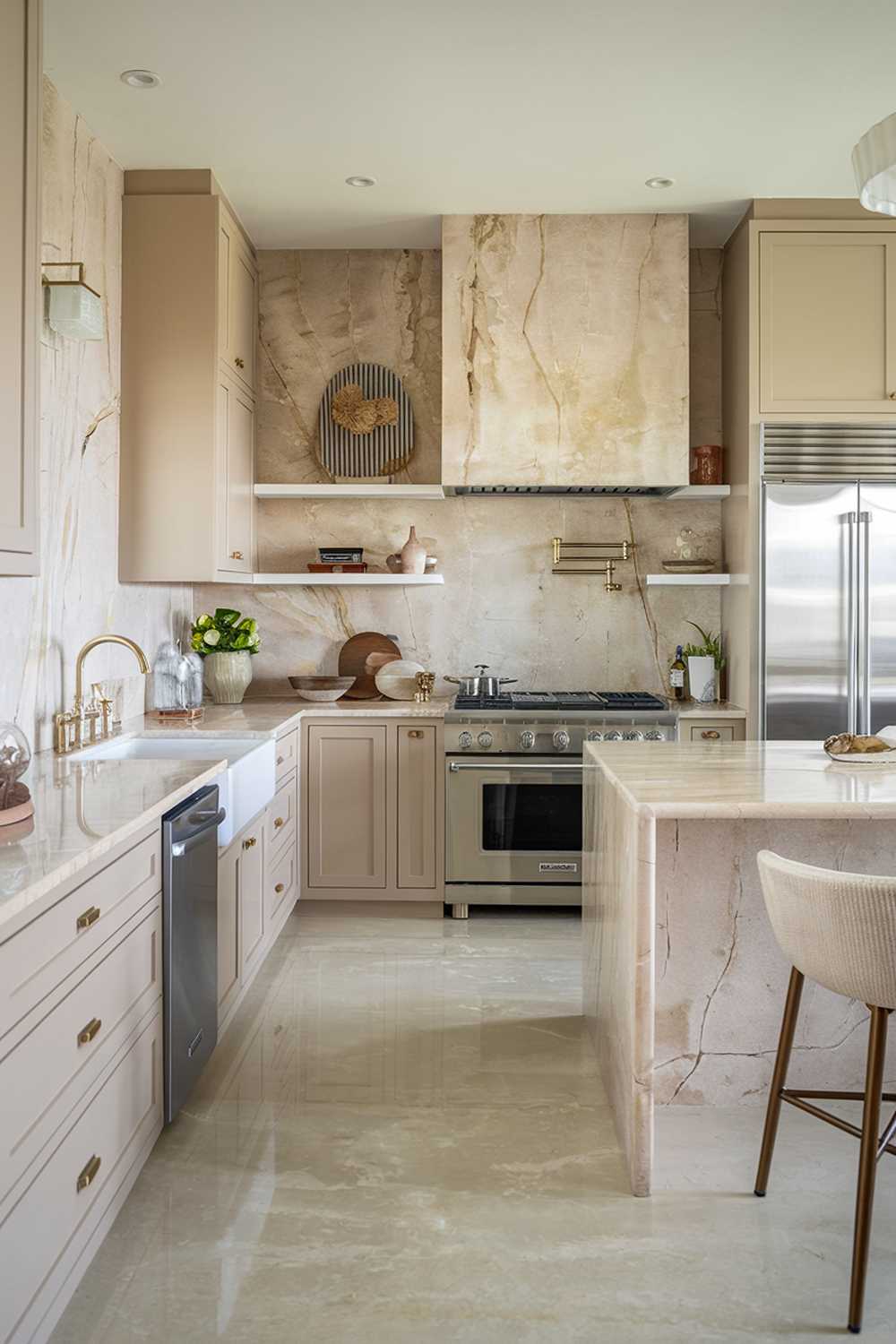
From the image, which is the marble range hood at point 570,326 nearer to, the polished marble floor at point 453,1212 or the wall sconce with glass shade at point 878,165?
the wall sconce with glass shade at point 878,165

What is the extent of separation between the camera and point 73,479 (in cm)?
359

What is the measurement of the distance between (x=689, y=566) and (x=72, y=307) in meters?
2.84

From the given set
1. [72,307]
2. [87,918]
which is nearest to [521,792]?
[72,307]

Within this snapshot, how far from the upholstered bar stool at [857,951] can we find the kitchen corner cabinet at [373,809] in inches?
98.9

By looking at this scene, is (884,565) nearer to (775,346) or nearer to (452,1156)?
(775,346)

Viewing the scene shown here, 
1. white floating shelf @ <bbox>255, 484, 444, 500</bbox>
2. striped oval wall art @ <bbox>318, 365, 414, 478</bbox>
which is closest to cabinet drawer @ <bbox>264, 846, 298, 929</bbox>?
white floating shelf @ <bbox>255, 484, 444, 500</bbox>

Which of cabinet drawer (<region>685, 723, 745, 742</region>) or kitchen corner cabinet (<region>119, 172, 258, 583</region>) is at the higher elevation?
kitchen corner cabinet (<region>119, 172, 258, 583</region>)

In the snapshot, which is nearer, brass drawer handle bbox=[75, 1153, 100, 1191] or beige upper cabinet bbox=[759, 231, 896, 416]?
brass drawer handle bbox=[75, 1153, 100, 1191]

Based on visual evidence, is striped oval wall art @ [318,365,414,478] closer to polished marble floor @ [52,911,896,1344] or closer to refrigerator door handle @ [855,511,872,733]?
refrigerator door handle @ [855,511,872,733]

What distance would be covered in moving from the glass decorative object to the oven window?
8.15 feet

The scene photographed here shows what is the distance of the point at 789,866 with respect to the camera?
2082 millimetres

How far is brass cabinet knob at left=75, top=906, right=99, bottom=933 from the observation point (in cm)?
198

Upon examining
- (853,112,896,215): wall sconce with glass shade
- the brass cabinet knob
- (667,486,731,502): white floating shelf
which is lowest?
the brass cabinet knob

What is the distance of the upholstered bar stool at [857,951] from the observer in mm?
1934
